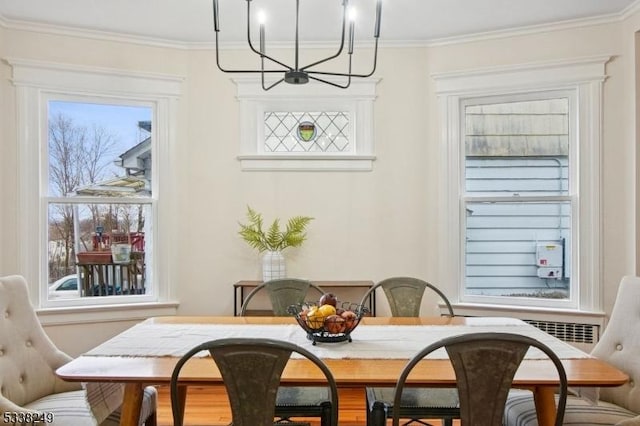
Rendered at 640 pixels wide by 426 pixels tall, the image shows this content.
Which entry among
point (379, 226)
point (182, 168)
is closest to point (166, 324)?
point (182, 168)

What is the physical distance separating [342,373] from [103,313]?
241cm

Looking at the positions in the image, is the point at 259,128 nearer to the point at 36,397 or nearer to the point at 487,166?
the point at 487,166

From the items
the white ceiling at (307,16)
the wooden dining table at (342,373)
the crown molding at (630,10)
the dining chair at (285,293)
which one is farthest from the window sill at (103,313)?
the crown molding at (630,10)

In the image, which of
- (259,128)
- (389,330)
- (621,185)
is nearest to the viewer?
(389,330)

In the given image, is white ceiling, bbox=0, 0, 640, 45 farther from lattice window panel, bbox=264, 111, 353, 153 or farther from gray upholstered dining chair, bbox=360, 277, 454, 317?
gray upholstered dining chair, bbox=360, 277, 454, 317

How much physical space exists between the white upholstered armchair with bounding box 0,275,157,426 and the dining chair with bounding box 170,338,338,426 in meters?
0.76

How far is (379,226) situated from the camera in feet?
11.8

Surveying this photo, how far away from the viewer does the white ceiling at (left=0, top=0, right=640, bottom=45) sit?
300cm

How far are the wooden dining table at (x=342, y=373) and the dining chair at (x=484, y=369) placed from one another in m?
0.12

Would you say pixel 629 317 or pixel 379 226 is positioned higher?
pixel 379 226

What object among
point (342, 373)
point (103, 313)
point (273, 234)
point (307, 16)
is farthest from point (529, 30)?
point (103, 313)

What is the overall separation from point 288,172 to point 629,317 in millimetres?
2362

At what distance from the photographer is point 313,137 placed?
3.70 m

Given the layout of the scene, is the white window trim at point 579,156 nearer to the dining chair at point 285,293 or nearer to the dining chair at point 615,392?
the dining chair at point 615,392
